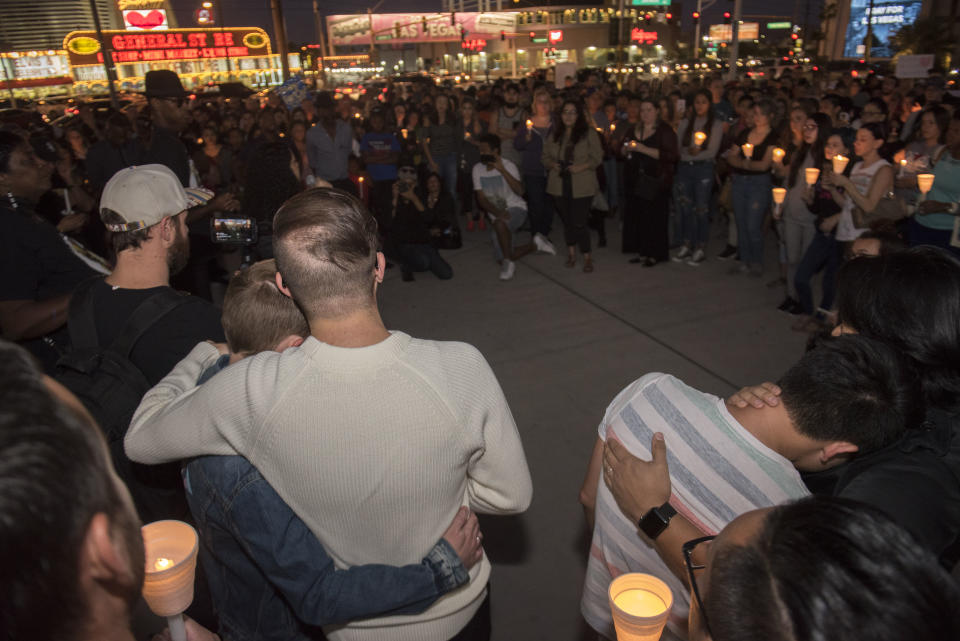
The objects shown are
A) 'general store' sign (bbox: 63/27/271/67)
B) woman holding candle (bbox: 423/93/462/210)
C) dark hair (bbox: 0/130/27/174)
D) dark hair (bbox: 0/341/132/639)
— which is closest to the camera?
dark hair (bbox: 0/341/132/639)

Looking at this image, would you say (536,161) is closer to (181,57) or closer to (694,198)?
(694,198)

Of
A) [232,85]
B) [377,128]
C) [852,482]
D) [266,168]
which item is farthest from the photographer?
[232,85]

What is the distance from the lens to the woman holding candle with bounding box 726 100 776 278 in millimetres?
6371

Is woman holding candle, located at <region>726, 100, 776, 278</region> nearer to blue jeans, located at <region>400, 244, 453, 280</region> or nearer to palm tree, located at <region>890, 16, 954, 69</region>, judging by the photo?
blue jeans, located at <region>400, 244, 453, 280</region>

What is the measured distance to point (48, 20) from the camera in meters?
76.9

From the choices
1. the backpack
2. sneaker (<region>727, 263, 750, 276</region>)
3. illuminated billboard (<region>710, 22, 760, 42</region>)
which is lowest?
sneaker (<region>727, 263, 750, 276</region>)

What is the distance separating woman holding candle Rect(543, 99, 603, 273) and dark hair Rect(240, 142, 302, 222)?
354 centimetres

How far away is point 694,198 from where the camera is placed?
7398 millimetres

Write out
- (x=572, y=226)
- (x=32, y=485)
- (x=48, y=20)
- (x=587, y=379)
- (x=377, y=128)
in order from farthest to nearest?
(x=48, y=20) → (x=377, y=128) → (x=572, y=226) → (x=587, y=379) → (x=32, y=485)

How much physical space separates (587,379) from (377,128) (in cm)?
627

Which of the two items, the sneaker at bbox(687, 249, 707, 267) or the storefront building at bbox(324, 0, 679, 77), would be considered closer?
the sneaker at bbox(687, 249, 707, 267)

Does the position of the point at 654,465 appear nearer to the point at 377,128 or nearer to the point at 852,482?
the point at 852,482

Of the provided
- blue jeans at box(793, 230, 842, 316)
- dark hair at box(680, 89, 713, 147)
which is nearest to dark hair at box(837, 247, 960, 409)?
blue jeans at box(793, 230, 842, 316)

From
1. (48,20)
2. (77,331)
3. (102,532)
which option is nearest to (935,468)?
(102,532)
